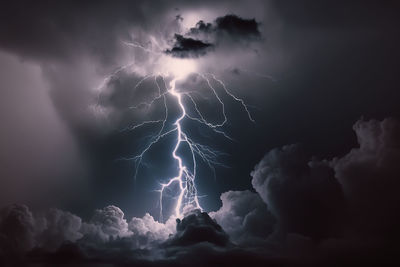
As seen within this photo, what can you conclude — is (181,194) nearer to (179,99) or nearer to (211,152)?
(211,152)

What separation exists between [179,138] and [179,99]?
2988 millimetres

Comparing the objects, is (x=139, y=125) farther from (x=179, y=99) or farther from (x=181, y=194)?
(x=181, y=194)

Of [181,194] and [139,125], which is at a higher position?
[139,125]

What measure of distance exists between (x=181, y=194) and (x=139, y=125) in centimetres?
617

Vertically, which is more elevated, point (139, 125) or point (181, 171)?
point (139, 125)

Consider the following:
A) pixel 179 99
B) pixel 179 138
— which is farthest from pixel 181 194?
pixel 179 99

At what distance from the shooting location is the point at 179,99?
130ft

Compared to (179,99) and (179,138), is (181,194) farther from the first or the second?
(179,99)

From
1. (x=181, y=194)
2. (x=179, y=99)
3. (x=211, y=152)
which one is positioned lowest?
(x=181, y=194)

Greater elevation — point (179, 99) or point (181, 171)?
point (179, 99)

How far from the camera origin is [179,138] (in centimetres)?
3997

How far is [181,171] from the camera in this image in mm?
39688

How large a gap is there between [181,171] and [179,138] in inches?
99.6

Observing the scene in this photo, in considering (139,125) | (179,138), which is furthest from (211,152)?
(139,125)
